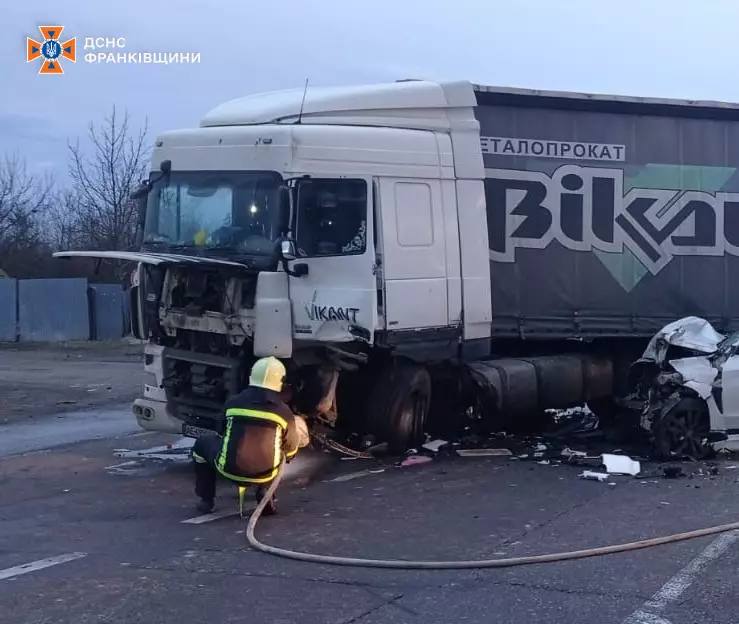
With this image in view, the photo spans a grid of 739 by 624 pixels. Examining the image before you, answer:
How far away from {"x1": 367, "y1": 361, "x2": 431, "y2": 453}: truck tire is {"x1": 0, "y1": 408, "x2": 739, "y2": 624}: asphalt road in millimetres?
339

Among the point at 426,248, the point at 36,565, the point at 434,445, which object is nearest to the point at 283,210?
the point at 426,248

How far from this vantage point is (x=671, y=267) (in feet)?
39.8

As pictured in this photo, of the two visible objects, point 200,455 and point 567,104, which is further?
point 567,104

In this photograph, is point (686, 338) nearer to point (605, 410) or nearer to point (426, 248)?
point (605, 410)

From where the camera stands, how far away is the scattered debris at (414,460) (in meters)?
10.3

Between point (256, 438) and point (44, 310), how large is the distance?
24611mm

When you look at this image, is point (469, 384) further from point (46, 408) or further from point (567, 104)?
point (46, 408)

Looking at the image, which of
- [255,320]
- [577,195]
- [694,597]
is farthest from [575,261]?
[694,597]

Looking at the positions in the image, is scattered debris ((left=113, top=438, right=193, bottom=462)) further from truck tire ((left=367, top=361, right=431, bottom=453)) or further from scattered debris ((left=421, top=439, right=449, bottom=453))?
scattered debris ((left=421, top=439, right=449, bottom=453))

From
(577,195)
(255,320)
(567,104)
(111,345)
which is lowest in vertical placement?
(111,345)

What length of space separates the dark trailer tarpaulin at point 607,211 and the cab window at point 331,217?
2.02m

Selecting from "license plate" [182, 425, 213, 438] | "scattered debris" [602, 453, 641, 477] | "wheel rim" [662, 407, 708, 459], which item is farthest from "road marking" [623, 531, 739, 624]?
"license plate" [182, 425, 213, 438]

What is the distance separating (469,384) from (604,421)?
8.43 feet

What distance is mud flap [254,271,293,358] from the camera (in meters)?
9.35
